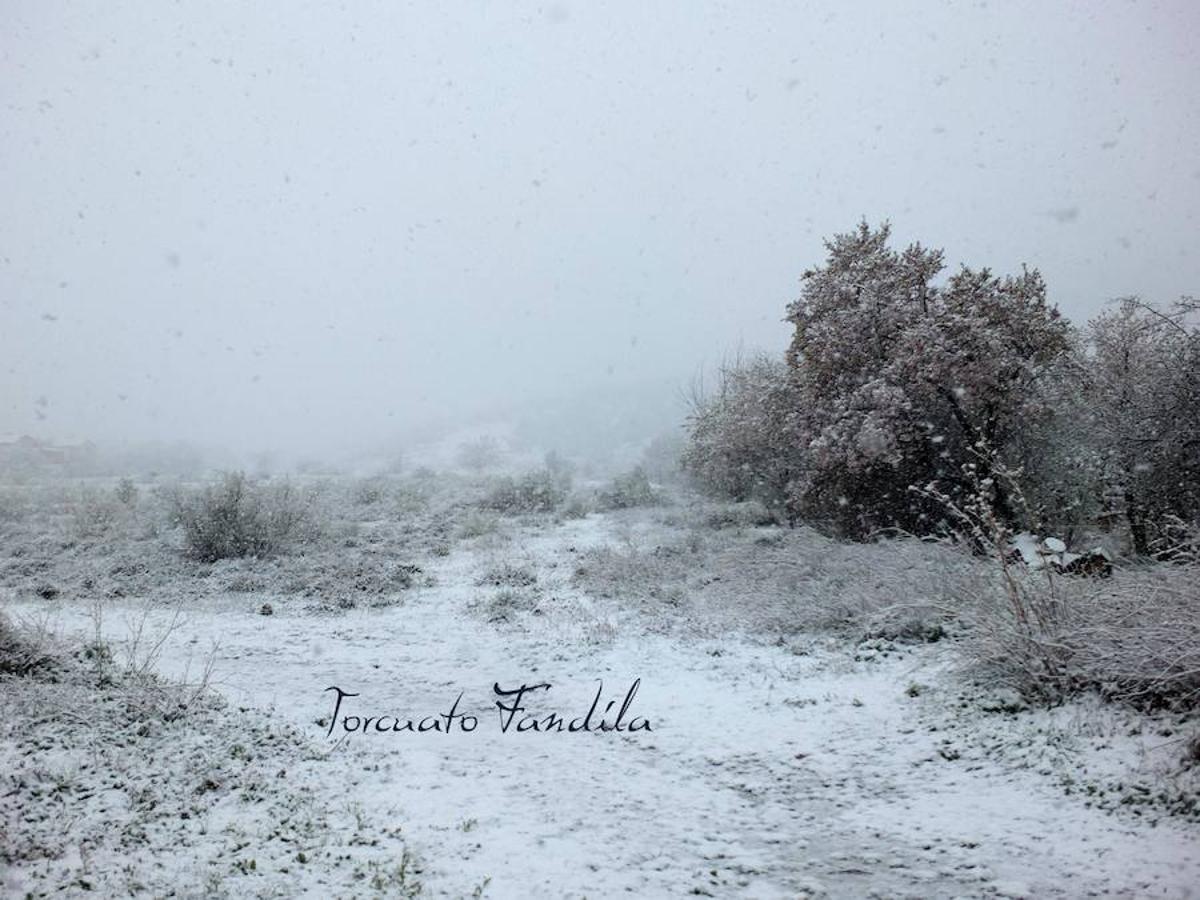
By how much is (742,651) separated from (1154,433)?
8.96 metres

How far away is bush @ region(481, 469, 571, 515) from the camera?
26.6 m

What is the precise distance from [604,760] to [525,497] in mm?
21241

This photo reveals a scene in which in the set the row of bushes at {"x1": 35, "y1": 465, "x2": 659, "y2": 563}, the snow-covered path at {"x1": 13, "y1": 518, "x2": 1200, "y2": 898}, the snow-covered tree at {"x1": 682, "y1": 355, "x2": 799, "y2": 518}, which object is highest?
the snow-covered tree at {"x1": 682, "y1": 355, "x2": 799, "y2": 518}

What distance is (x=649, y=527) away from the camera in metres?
21.0

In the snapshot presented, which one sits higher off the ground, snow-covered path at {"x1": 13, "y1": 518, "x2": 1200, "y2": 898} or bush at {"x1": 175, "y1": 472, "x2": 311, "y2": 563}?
bush at {"x1": 175, "y1": 472, "x2": 311, "y2": 563}

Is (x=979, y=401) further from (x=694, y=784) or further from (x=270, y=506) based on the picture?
(x=270, y=506)

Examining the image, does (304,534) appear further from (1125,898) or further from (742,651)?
(1125,898)

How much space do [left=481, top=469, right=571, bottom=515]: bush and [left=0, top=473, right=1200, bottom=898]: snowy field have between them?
47.5 ft

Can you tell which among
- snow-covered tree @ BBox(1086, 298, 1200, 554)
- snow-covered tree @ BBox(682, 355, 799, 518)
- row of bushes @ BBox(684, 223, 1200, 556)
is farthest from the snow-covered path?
snow-covered tree @ BBox(682, 355, 799, 518)

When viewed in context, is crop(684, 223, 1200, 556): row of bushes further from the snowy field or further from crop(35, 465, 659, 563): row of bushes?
crop(35, 465, 659, 563): row of bushes

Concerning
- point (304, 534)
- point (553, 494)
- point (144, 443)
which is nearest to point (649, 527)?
point (553, 494)

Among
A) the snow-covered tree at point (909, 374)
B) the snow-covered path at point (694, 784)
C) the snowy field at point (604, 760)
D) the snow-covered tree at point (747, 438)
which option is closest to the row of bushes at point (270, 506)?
the snow-covered tree at point (747, 438)

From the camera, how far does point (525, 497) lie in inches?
1070

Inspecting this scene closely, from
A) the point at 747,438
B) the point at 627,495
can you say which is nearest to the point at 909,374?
the point at 747,438
